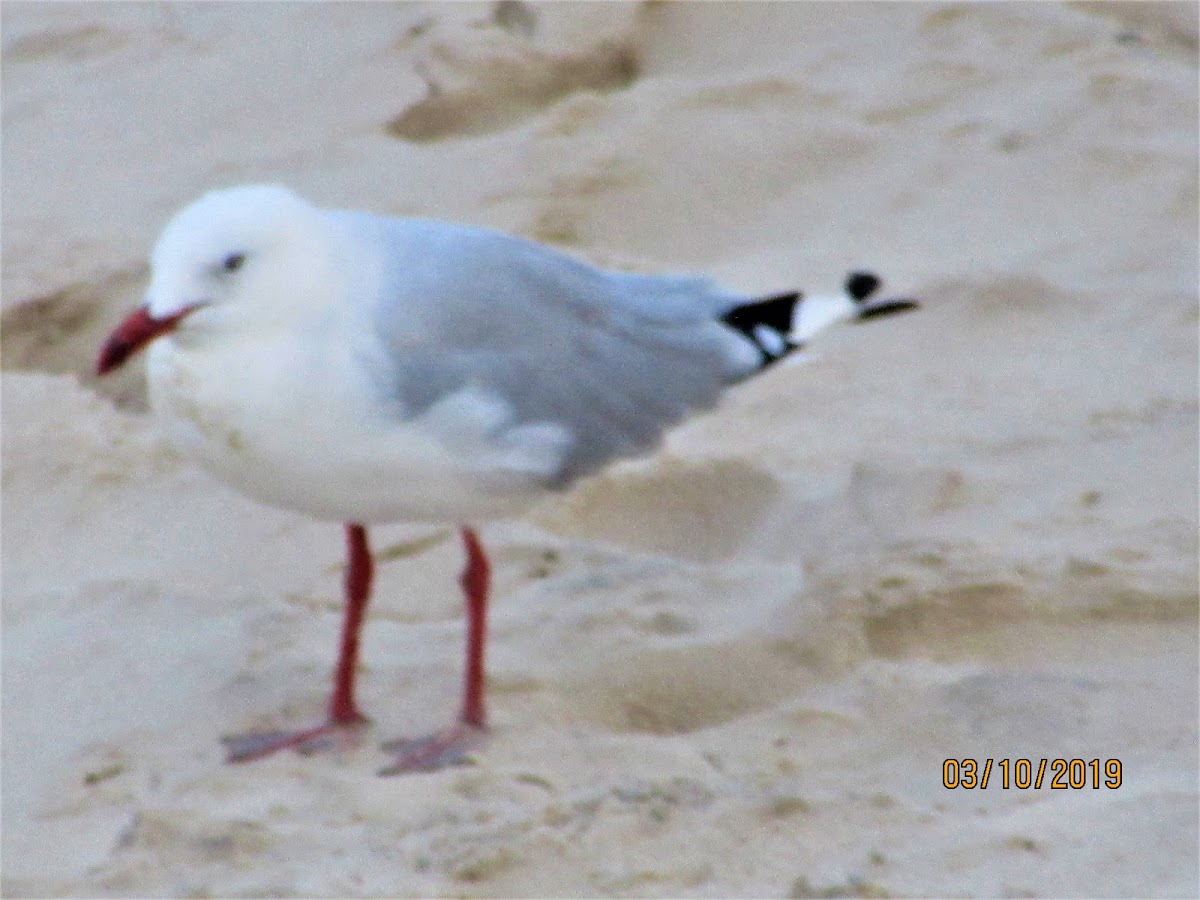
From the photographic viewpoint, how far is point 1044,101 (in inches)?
221

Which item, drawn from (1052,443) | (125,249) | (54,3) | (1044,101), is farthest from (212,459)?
(54,3)

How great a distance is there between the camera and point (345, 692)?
11.5ft

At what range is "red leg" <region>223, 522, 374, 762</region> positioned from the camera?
11.2ft

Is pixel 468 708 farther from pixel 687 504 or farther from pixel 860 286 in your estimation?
pixel 860 286

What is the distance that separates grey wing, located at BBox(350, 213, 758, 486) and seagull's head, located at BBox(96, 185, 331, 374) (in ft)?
0.51

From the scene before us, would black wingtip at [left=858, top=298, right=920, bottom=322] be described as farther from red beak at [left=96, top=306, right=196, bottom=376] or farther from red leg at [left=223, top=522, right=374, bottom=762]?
red beak at [left=96, top=306, right=196, bottom=376]

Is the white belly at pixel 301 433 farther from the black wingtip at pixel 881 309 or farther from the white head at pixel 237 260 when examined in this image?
the black wingtip at pixel 881 309

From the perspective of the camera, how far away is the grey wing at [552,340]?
329 centimetres

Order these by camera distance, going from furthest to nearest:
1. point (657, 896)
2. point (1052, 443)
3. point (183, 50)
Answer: point (183, 50)
point (1052, 443)
point (657, 896)

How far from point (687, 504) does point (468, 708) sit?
99cm

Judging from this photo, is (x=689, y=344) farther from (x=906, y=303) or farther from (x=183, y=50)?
(x=183, y=50)

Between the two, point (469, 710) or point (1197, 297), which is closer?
point (469, 710)

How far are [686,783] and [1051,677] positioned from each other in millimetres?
744

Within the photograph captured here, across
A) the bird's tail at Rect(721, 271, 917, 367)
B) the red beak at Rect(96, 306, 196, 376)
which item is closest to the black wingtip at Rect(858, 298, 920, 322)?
the bird's tail at Rect(721, 271, 917, 367)
